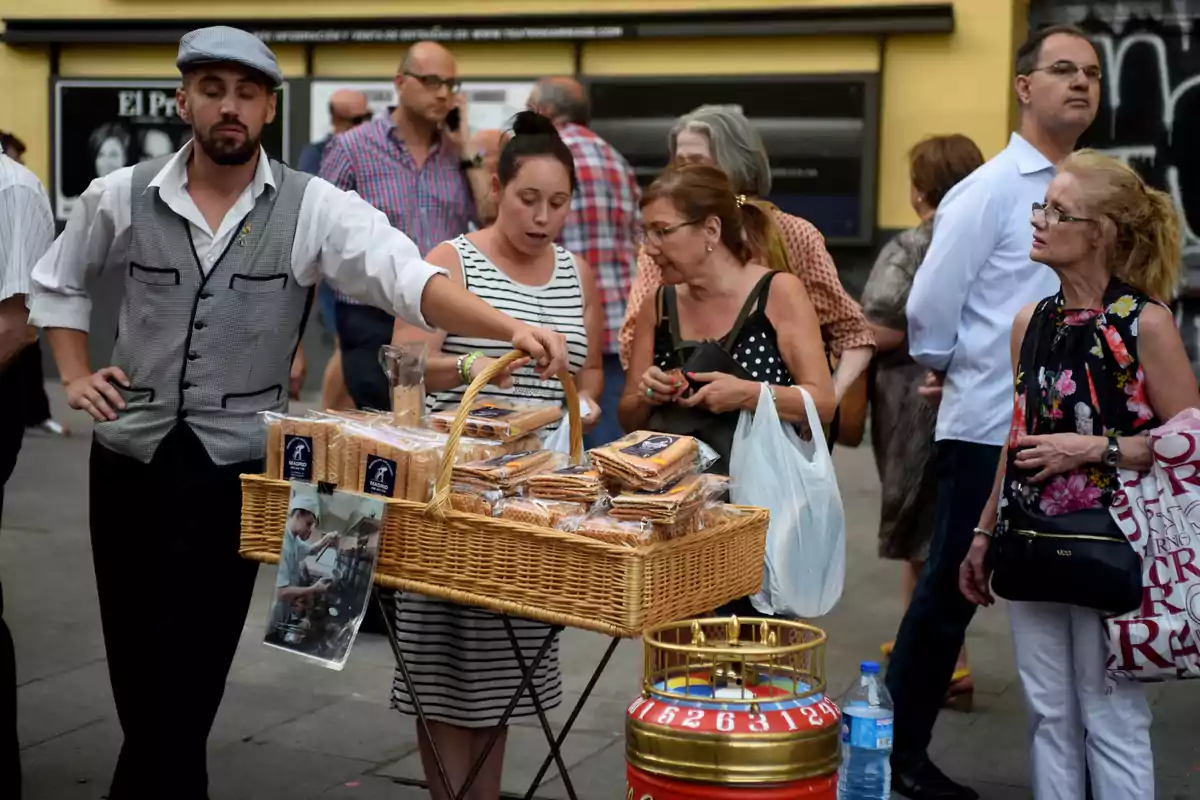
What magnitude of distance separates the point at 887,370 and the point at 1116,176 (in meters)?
2.45

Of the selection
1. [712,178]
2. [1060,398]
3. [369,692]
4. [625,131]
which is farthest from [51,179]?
[1060,398]

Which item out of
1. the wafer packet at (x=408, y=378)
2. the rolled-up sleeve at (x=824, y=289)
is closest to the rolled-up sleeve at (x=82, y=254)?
the wafer packet at (x=408, y=378)

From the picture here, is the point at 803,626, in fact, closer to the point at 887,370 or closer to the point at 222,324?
the point at 222,324

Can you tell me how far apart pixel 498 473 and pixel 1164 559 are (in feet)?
5.11

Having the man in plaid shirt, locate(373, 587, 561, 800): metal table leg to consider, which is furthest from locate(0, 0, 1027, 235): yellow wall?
locate(373, 587, 561, 800): metal table leg

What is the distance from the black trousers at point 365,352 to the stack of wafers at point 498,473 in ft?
11.1

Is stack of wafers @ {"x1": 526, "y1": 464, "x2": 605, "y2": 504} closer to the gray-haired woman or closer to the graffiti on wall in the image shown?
the gray-haired woman

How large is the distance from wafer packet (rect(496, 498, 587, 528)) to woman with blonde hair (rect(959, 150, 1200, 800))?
3.96 feet

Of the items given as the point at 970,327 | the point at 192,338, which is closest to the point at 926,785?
the point at 970,327

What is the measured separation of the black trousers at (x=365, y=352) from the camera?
6.88 metres

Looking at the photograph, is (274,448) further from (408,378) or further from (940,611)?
(940,611)

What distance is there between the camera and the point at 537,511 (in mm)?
3334

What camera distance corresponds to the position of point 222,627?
13.9 feet

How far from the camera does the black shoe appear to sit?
5012mm
